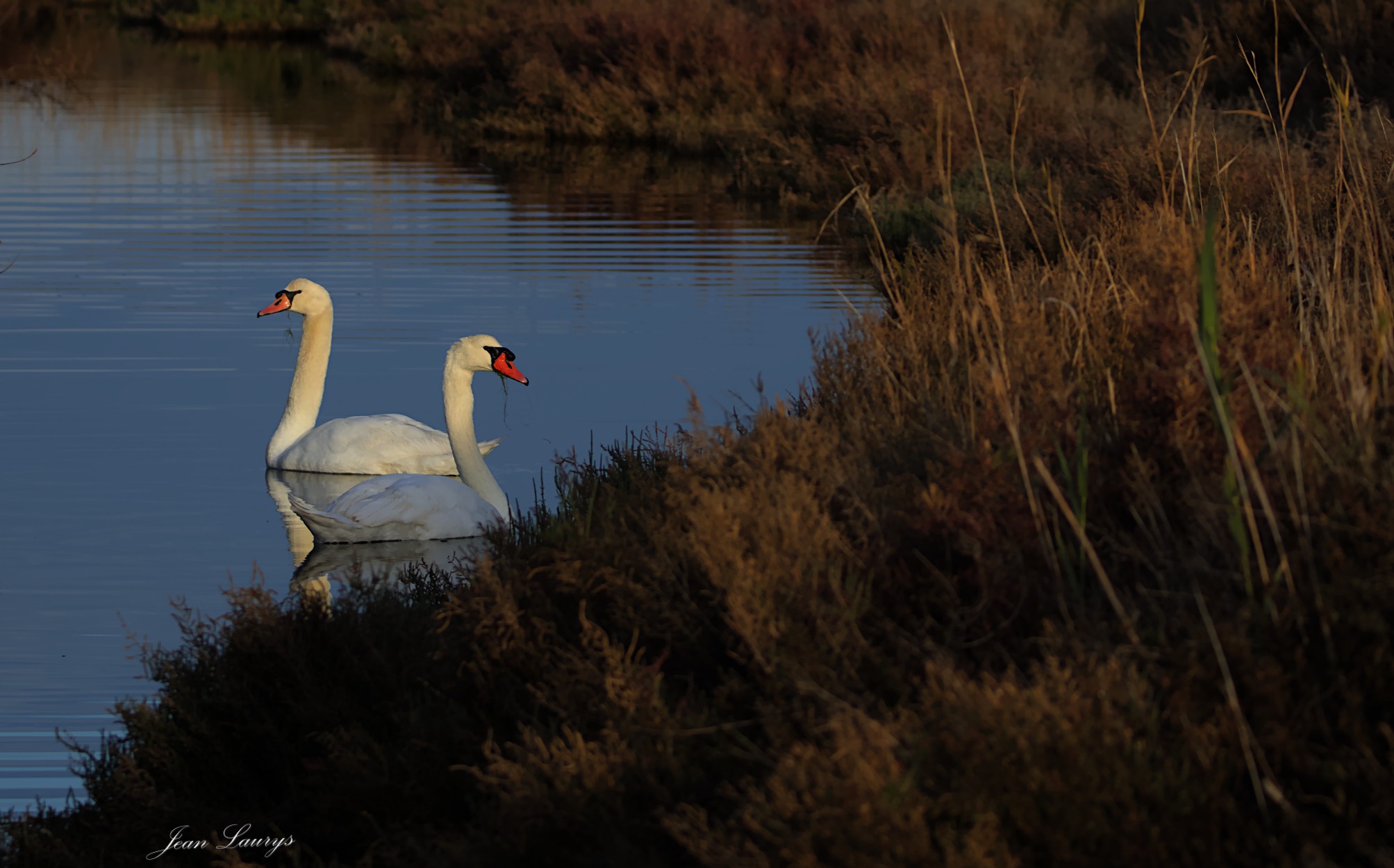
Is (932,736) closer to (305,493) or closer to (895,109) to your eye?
(305,493)

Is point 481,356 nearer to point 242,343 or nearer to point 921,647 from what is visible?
point 242,343

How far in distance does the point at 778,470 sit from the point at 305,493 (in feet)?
15.3

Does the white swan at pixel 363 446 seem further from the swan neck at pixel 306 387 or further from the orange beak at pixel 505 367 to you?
the orange beak at pixel 505 367

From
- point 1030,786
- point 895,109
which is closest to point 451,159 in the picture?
point 895,109

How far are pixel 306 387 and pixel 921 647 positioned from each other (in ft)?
20.6

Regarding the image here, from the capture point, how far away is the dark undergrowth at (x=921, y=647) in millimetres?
3006

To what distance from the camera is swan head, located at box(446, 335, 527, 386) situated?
8078 millimetres

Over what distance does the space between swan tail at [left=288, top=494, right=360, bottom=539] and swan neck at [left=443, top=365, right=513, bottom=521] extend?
69 cm

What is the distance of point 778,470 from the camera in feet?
14.4

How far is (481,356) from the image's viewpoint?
813 centimetres
